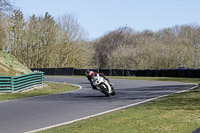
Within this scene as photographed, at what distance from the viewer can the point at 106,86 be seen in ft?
54.9

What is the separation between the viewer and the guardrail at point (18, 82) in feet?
65.1

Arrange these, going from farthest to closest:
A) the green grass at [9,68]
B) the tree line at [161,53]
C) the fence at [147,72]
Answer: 1. the tree line at [161,53]
2. the fence at [147,72]
3. the green grass at [9,68]

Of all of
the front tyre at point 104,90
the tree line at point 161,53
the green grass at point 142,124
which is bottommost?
the green grass at point 142,124

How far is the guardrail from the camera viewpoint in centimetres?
Result: 1984

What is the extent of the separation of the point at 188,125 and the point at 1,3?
23.1 meters

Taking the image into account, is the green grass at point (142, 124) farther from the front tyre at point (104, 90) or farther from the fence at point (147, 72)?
the fence at point (147, 72)

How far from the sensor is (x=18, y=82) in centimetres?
2080

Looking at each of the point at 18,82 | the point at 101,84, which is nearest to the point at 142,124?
the point at 101,84

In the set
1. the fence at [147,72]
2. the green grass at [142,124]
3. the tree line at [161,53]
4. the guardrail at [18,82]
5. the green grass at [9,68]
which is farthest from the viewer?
the tree line at [161,53]

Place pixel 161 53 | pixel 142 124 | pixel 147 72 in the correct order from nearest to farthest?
pixel 142 124 → pixel 147 72 → pixel 161 53

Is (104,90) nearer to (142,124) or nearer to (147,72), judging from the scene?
(142,124)

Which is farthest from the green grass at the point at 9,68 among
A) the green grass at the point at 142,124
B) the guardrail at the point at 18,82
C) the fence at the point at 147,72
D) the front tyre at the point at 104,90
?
the fence at the point at 147,72

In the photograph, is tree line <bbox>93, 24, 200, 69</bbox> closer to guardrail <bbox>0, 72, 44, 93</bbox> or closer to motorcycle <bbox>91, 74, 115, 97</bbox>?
guardrail <bbox>0, 72, 44, 93</bbox>

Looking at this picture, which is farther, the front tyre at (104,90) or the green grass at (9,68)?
the green grass at (9,68)
